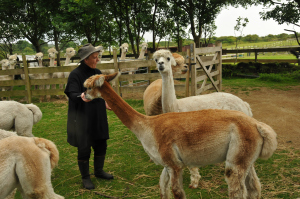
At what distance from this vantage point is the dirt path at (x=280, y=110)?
5498 mm

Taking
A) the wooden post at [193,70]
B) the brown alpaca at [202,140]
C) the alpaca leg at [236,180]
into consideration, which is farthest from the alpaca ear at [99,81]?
the wooden post at [193,70]

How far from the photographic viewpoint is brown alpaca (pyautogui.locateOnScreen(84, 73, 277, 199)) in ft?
8.18

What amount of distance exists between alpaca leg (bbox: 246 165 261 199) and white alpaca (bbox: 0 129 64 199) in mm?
2279

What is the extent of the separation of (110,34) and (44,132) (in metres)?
14.8

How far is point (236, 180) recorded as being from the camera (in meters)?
2.49

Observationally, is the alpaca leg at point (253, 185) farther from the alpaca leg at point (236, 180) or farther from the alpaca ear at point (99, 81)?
the alpaca ear at point (99, 81)

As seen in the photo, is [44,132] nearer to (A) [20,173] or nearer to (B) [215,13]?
(A) [20,173]

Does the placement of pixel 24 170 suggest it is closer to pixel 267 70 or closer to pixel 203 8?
pixel 267 70

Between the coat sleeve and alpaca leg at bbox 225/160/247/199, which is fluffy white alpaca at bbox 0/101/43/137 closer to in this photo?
the coat sleeve

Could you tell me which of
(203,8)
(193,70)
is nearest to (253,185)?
(193,70)

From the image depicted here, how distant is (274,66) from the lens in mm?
14180

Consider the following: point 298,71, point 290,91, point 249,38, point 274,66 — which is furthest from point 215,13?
point 249,38

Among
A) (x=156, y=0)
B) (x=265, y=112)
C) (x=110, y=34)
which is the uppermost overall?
(x=156, y=0)

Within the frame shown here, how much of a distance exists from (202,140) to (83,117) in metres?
2.00
